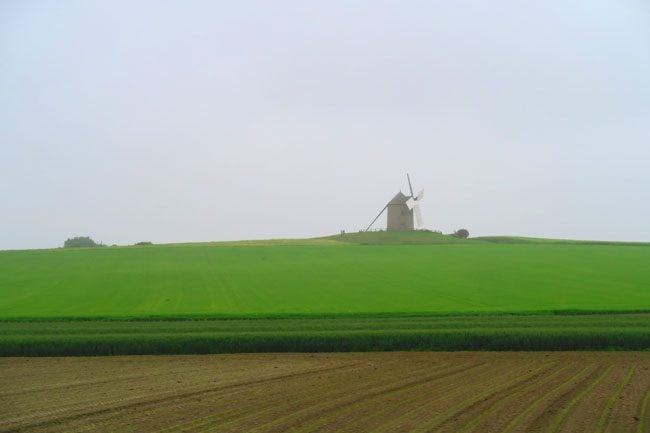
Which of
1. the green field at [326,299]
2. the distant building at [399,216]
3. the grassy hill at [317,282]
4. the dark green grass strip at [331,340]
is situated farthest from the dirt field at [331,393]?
the distant building at [399,216]

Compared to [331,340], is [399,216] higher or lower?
higher

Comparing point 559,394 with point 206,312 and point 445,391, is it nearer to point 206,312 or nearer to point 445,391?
point 445,391

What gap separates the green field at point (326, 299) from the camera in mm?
19172

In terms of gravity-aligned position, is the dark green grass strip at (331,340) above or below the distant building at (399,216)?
below

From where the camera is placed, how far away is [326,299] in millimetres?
29141

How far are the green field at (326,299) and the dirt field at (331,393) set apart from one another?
4.44 feet

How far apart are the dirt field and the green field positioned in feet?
4.44

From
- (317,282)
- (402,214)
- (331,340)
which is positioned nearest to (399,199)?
(402,214)


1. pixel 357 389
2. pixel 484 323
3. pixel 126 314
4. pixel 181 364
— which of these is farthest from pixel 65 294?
pixel 357 389

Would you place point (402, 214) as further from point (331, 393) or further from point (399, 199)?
point (331, 393)

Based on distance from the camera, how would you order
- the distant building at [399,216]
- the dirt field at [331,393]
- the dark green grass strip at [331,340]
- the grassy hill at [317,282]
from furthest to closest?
the distant building at [399,216] → the grassy hill at [317,282] → the dark green grass strip at [331,340] → the dirt field at [331,393]

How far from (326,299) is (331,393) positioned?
1635 cm

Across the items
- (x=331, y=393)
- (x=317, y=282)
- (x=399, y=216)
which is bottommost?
(x=331, y=393)

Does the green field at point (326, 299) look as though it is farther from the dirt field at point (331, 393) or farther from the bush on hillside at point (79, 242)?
the bush on hillside at point (79, 242)
